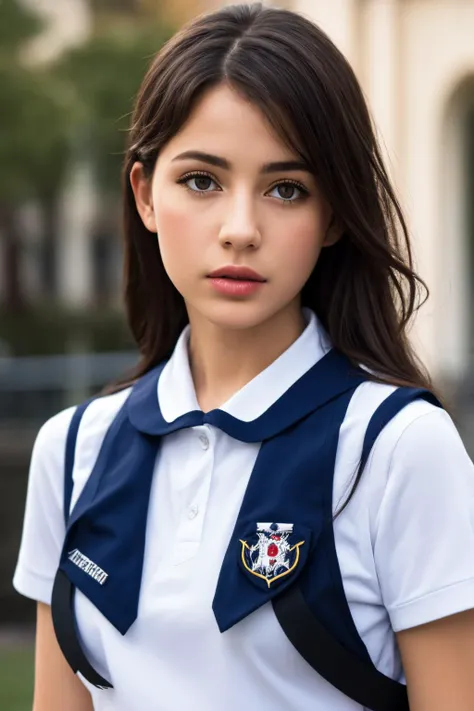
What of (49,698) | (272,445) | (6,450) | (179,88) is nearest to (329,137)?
(179,88)

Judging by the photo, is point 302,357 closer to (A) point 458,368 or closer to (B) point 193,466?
(B) point 193,466

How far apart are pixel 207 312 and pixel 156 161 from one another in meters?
0.22

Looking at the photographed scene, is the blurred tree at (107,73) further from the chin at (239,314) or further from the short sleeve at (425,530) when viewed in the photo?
the short sleeve at (425,530)

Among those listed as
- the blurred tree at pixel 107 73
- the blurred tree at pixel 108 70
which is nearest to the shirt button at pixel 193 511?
the blurred tree at pixel 107 73

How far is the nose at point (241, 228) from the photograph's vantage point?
63.1 inches

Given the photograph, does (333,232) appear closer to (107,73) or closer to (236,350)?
(236,350)

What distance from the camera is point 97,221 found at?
24.1 metres

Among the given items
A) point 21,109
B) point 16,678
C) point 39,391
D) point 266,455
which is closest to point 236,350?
point 266,455

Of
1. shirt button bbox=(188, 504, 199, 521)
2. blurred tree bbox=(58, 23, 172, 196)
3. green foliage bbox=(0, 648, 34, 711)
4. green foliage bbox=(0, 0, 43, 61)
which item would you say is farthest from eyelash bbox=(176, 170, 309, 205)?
blurred tree bbox=(58, 23, 172, 196)

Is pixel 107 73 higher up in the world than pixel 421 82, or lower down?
lower down

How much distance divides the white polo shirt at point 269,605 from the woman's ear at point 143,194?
0.87 ft

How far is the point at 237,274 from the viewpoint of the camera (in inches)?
64.6

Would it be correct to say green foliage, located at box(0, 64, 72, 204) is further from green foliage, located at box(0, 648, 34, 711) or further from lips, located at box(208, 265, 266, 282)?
lips, located at box(208, 265, 266, 282)

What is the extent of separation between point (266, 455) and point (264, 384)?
0.39 feet
